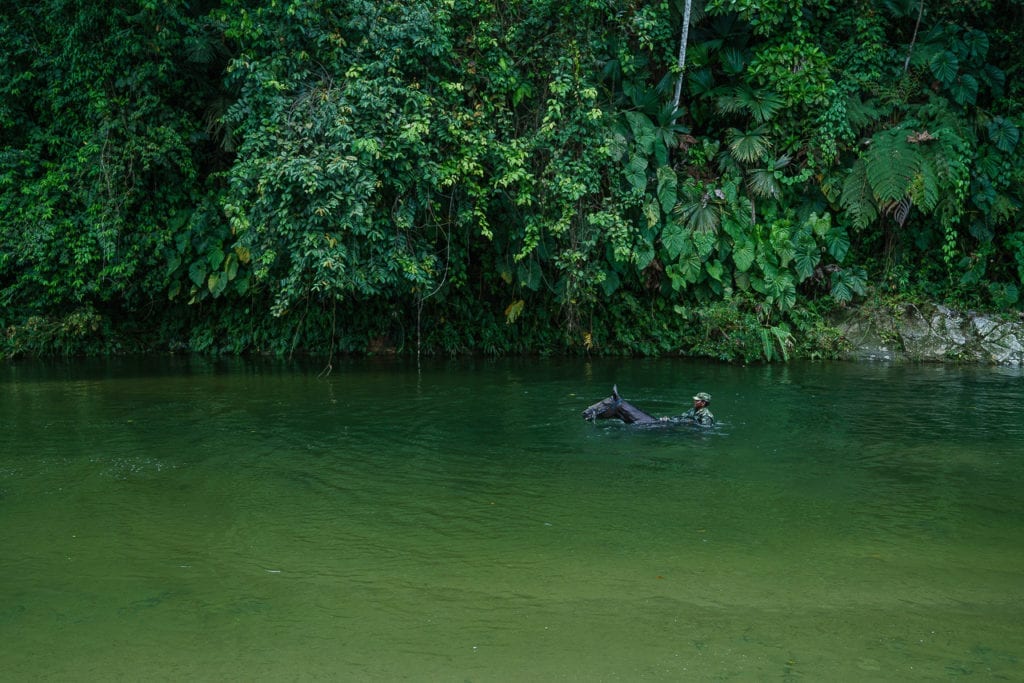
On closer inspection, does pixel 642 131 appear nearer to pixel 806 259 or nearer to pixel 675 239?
pixel 675 239

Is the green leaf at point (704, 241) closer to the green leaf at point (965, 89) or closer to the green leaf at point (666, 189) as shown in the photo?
the green leaf at point (666, 189)

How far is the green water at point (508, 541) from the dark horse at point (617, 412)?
110mm

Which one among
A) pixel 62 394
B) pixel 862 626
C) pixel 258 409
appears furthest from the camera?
pixel 62 394

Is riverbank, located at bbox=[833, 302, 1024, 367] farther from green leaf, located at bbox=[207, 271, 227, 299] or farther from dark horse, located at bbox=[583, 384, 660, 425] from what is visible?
green leaf, located at bbox=[207, 271, 227, 299]

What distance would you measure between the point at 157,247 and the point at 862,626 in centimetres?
1250

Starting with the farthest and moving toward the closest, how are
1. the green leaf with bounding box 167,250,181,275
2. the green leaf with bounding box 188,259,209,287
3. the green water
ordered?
the green leaf with bounding box 167,250,181,275 < the green leaf with bounding box 188,259,209,287 < the green water

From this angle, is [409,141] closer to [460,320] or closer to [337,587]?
[460,320]

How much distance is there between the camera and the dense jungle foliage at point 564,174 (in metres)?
12.3

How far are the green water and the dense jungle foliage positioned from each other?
3696 mm

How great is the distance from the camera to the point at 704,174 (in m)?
14.6

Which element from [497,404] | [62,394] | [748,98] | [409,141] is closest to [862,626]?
[497,404]

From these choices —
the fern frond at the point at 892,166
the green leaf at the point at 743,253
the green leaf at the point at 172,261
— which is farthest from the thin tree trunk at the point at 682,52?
the green leaf at the point at 172,261

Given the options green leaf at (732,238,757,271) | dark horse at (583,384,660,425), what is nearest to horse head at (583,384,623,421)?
dark horse at (583,384,660,425)

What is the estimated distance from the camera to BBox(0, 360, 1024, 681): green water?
4074mm
